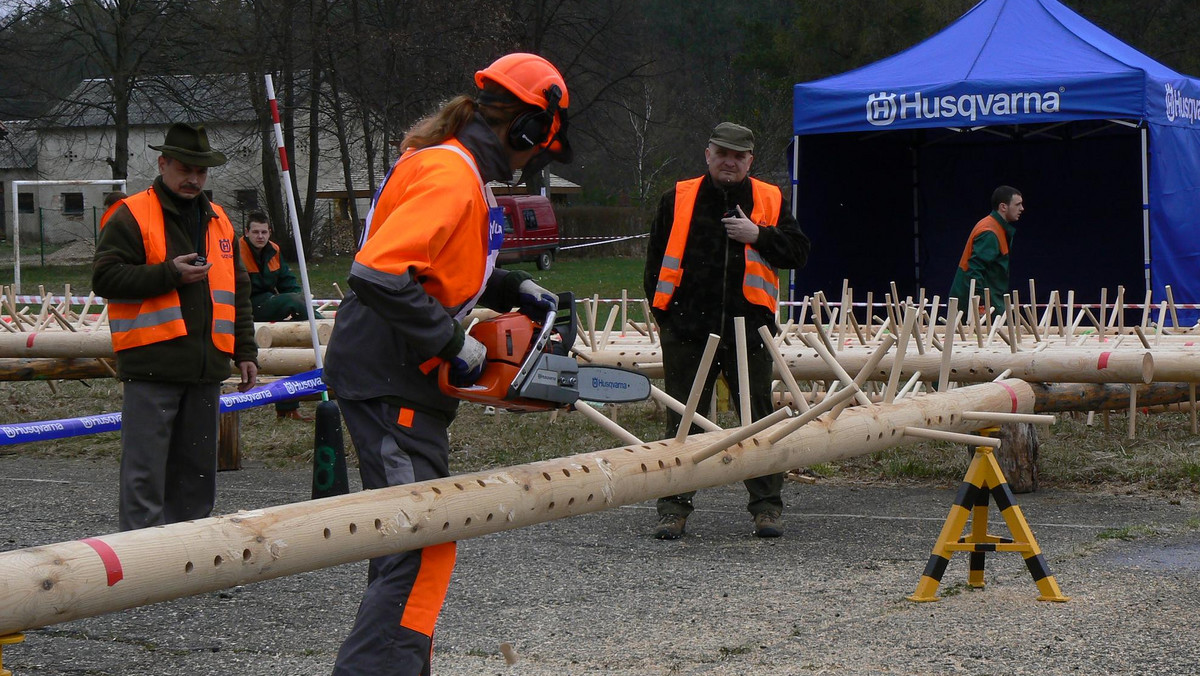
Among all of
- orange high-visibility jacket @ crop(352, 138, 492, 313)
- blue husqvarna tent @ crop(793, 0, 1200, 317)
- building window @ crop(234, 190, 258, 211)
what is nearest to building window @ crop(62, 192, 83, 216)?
building window @ crop(234, 190, 258, 211)

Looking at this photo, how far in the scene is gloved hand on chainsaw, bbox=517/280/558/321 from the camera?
11.1 ft

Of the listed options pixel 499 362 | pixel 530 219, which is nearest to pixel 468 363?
pixel 499 362

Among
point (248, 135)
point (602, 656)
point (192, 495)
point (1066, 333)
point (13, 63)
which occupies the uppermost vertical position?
point (13, 63)

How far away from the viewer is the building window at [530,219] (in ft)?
108

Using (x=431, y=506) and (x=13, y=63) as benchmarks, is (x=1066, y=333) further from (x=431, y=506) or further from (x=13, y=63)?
(x=13, y=63)

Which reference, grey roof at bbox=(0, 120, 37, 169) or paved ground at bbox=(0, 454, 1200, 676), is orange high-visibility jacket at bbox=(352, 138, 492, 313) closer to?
paved ground at bbox=(0, 454, 1200, 676)

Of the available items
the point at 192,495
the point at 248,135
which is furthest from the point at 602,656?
the point at 248,135

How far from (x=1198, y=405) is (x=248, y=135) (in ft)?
93.3

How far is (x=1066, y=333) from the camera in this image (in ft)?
27.2

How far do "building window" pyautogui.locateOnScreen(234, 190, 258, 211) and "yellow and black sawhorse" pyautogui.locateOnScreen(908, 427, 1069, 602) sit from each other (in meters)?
34.6

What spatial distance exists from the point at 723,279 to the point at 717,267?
0.23 feet

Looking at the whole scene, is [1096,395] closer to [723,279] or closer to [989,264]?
[989,264]

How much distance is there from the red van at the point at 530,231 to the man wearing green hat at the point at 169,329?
25843 mm

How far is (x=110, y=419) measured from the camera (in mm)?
7332
